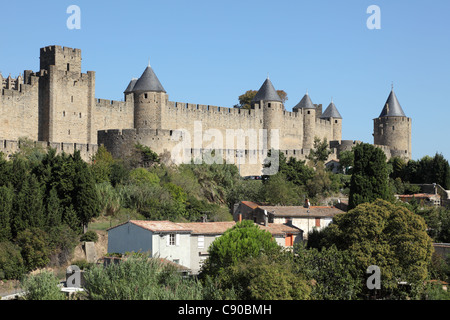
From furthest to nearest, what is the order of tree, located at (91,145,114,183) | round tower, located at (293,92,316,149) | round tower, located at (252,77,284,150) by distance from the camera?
round tower, located at (293,92,316,149)
round tower, located at (252,77,284,150)
tree, located at (91,145,114,183)

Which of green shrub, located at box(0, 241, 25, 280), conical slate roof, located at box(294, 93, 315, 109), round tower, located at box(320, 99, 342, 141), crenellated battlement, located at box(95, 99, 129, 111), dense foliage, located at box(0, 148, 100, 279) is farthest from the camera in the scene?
round tower, located at box(320, 99, 342, 141)

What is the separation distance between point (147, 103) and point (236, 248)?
22.9m

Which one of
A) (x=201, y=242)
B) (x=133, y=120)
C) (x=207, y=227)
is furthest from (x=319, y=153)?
(x=201, y=242)

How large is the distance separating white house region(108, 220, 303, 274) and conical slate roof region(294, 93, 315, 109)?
31.4 m

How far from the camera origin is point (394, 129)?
66000mm

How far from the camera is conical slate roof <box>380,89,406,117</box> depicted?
66175 millimetres

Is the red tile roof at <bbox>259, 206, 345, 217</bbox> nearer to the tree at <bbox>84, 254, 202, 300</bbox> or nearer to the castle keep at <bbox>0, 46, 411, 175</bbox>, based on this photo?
the castle keep at <bbox>0, 46, 411, 175</bbox>

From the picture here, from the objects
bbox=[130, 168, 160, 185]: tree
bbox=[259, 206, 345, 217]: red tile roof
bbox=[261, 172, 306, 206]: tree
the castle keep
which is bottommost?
bbox=[259, 206, 345, 217]: red tile roof

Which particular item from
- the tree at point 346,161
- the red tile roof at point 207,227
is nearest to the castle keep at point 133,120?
the tree at point 346,161

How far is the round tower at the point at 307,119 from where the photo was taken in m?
62.8

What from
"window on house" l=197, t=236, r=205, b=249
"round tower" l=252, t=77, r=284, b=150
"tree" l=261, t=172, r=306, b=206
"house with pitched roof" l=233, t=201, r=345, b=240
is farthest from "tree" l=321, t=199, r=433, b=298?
"round tower" l=252, t=77, r=284, b=150

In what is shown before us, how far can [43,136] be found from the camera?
46.1 metres
